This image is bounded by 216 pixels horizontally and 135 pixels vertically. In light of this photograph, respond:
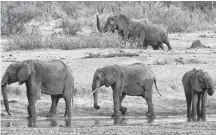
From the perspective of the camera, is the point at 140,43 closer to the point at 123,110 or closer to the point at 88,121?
the point at 123,110

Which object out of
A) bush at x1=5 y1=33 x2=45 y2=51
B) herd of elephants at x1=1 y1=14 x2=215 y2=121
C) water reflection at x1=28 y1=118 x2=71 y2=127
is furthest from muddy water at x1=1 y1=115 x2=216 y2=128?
bush at x1=5 y1=33 x2=45 y2=51

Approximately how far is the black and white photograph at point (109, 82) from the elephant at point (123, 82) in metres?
0.02

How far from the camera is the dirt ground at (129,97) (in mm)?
12312

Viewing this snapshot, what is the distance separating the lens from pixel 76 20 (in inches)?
1217

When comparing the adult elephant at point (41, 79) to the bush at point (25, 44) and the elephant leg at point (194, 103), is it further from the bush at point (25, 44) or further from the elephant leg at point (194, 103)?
the bush at point (25, 44)

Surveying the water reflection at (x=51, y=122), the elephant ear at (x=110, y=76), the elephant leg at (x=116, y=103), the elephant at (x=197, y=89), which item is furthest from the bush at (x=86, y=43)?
the water reflection at (x=51, y=122)

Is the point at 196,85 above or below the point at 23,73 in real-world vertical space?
below

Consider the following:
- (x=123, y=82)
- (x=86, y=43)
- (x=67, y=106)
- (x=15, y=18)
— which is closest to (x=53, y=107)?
(x=67, y=106)

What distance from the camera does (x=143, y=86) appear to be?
1612 centimetres

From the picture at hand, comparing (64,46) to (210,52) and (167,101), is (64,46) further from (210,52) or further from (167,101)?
(167,101)

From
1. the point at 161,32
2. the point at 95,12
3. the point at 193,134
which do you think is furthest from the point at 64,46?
the point at 95,12

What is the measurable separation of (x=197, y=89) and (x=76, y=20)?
16.2 metres

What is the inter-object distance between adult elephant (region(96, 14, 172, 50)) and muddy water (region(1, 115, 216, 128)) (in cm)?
950

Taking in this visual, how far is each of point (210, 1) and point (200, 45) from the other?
1373 centimetres
